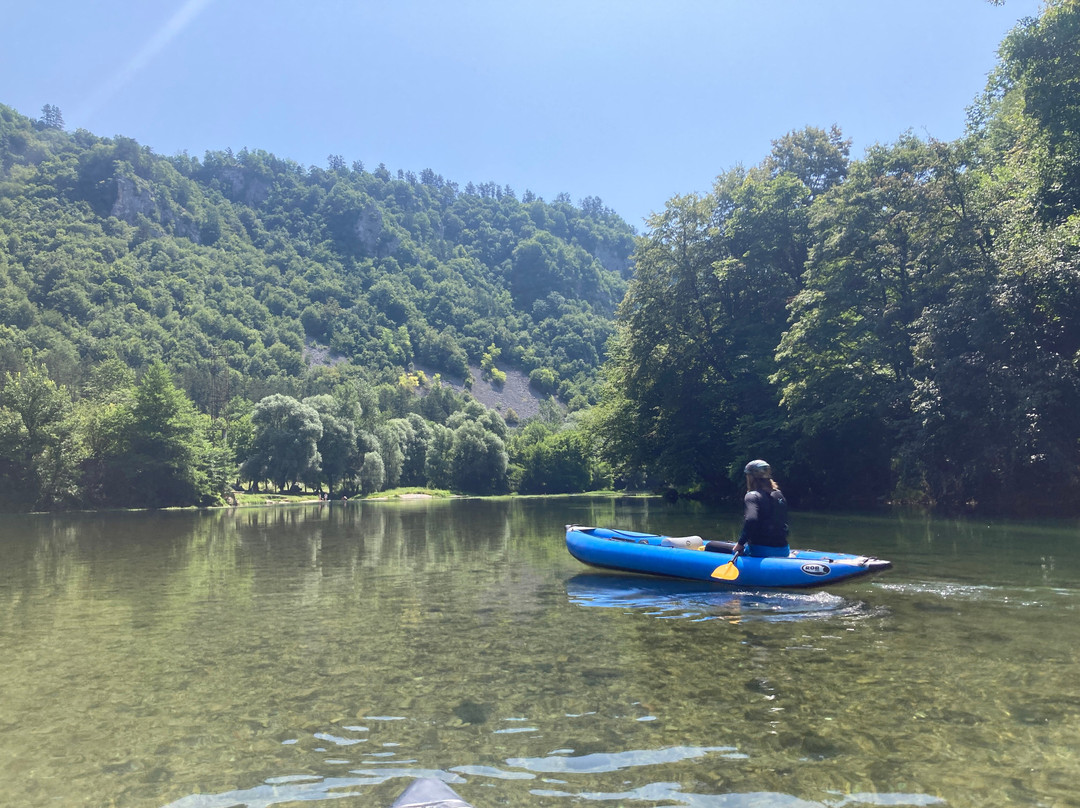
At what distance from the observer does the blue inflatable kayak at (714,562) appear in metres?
10.3

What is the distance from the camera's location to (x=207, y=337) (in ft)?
435

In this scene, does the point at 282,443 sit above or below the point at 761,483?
above

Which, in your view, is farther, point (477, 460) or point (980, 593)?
point (477, 460)

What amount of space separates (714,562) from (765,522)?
996mm

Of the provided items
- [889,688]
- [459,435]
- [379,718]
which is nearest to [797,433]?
[889,688]

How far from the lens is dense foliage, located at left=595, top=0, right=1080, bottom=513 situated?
21500 millimetres

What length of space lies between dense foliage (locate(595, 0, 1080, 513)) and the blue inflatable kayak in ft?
44.3

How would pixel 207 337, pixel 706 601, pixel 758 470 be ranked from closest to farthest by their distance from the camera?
pixel 706 601 < pixel 758 470 < pixel 207 337

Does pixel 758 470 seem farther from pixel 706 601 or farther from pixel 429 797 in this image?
pixel 429 797

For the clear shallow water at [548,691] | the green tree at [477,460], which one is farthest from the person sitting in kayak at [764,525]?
the green tree at [477,460]

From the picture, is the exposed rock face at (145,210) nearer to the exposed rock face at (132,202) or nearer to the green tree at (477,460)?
the exposed rock face at (132,202)

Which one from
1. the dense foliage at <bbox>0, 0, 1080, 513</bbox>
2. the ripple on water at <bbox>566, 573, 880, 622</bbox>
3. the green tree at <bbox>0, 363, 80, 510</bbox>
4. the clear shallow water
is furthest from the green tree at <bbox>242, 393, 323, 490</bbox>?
the ripple on water at <bbox>566, 573, 880, 622</bbox>

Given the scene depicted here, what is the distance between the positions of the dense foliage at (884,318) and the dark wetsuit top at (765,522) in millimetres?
13414

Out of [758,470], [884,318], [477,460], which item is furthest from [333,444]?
[758,470]
